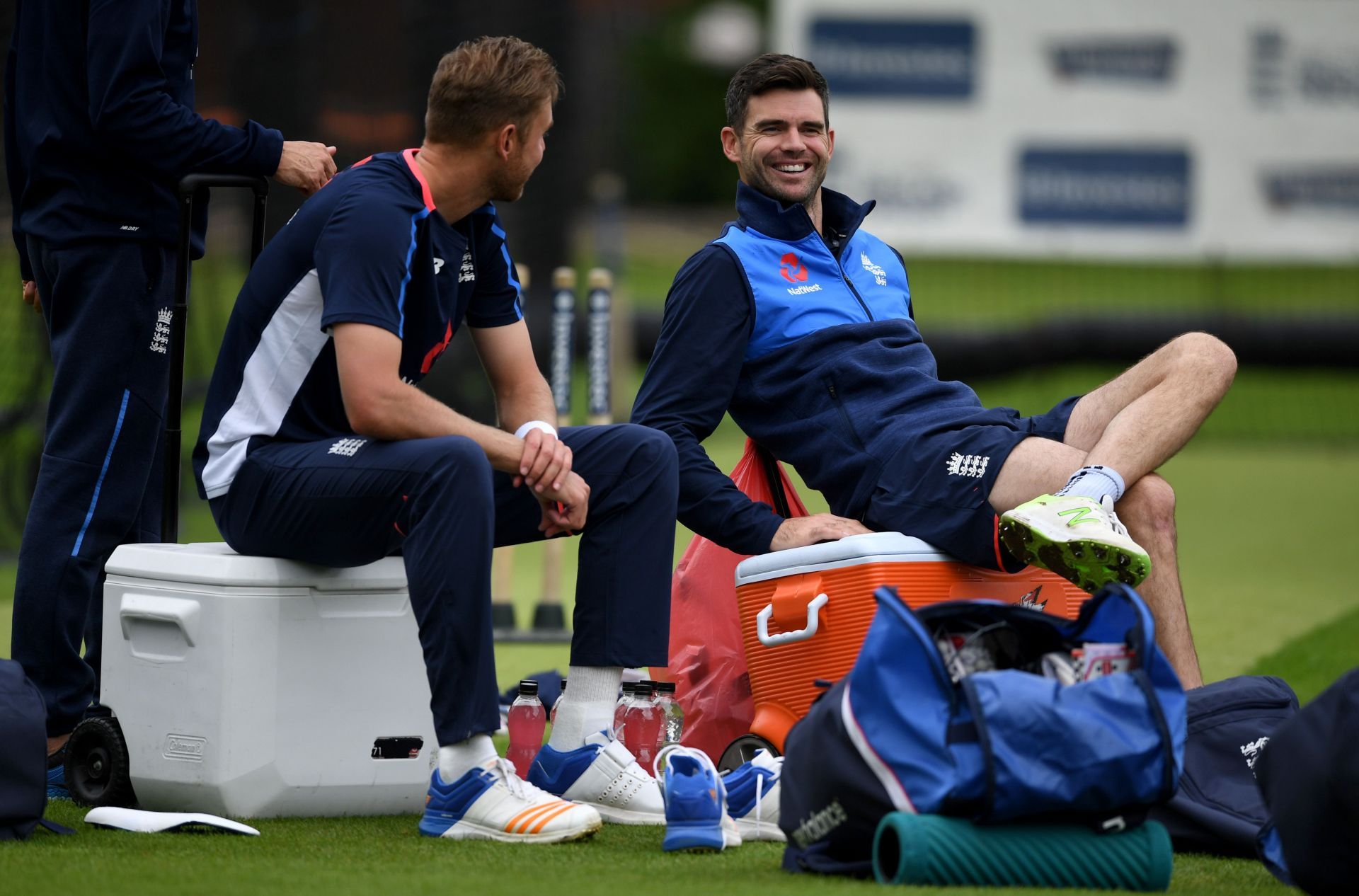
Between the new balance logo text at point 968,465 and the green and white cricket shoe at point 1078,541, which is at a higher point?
the new balance logo text at point 968,465

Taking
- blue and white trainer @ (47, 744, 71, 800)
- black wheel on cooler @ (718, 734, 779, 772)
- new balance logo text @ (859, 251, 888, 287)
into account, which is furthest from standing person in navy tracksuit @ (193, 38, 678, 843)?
new balance logo text @ (859, 251, 888, 287)

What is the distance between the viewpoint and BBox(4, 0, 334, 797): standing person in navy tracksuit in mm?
3570

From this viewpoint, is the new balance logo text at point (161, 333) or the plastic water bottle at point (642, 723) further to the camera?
the new balance logo text at point (161, 333)

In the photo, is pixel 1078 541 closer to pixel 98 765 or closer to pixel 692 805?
pixel 692 805

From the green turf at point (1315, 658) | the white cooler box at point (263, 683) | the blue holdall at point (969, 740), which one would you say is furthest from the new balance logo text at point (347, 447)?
the green turf at point (1315, 658)

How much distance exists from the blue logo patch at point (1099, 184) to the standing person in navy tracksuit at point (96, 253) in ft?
44.1

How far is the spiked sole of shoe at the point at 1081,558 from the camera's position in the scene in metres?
3.19

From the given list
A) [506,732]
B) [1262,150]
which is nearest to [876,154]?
[1262,150]

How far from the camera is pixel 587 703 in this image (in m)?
3.28

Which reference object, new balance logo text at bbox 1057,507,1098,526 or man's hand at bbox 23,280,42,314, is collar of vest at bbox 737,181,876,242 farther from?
man's hand at bbox 23,280,42,314

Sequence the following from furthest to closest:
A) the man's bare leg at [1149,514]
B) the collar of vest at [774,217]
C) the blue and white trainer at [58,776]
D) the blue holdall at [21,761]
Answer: the collar of vest at [774,217] < the blue and white trainer at [58,776] < the man's bare leg at [1149,514] < the blue holdall at [21,761]

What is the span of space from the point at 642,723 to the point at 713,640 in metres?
0.37

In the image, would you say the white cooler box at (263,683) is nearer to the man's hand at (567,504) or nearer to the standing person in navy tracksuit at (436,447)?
the standing person in navy tracksuit at (436,447)

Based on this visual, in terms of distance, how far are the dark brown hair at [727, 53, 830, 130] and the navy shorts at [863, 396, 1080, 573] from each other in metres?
0.88
